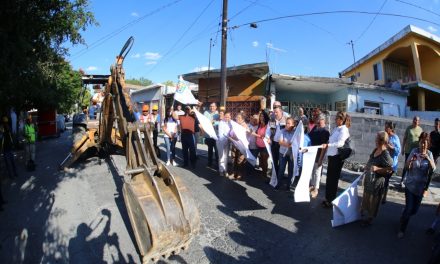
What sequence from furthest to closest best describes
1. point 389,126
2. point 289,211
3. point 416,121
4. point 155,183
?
point 416,121
point 389,126
point 289,211
point 155,183

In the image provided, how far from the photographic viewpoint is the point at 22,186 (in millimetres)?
7914

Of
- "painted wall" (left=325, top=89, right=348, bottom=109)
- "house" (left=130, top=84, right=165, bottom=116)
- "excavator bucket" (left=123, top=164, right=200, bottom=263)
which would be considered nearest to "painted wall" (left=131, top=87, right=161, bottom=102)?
"house" (left=130, top=84, right=165, bottom=116)

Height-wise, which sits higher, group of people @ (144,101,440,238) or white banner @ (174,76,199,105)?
white banner @ (174,76,199,105)

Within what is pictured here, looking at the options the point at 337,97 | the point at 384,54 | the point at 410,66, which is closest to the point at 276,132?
the point at 337,97

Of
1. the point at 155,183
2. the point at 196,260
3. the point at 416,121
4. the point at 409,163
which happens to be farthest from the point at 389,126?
the point at 155,183

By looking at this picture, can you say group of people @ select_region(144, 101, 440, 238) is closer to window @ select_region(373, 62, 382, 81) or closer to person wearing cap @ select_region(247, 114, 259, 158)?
person wearing cap @ select_region(247, 114, 259, 158)

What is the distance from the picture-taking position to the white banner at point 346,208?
5.04 meters

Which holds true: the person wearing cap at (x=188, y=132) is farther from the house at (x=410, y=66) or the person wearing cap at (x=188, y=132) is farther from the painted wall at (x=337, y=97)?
the house at (x=410, y=66)

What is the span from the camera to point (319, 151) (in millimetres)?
6328

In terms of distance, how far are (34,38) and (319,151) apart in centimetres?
675

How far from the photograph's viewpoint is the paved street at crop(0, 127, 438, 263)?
4270 millimetres

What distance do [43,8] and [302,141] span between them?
6.02m

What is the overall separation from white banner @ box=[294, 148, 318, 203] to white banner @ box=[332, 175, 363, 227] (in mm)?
581

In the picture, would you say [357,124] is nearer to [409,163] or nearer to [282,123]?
[282,123]
